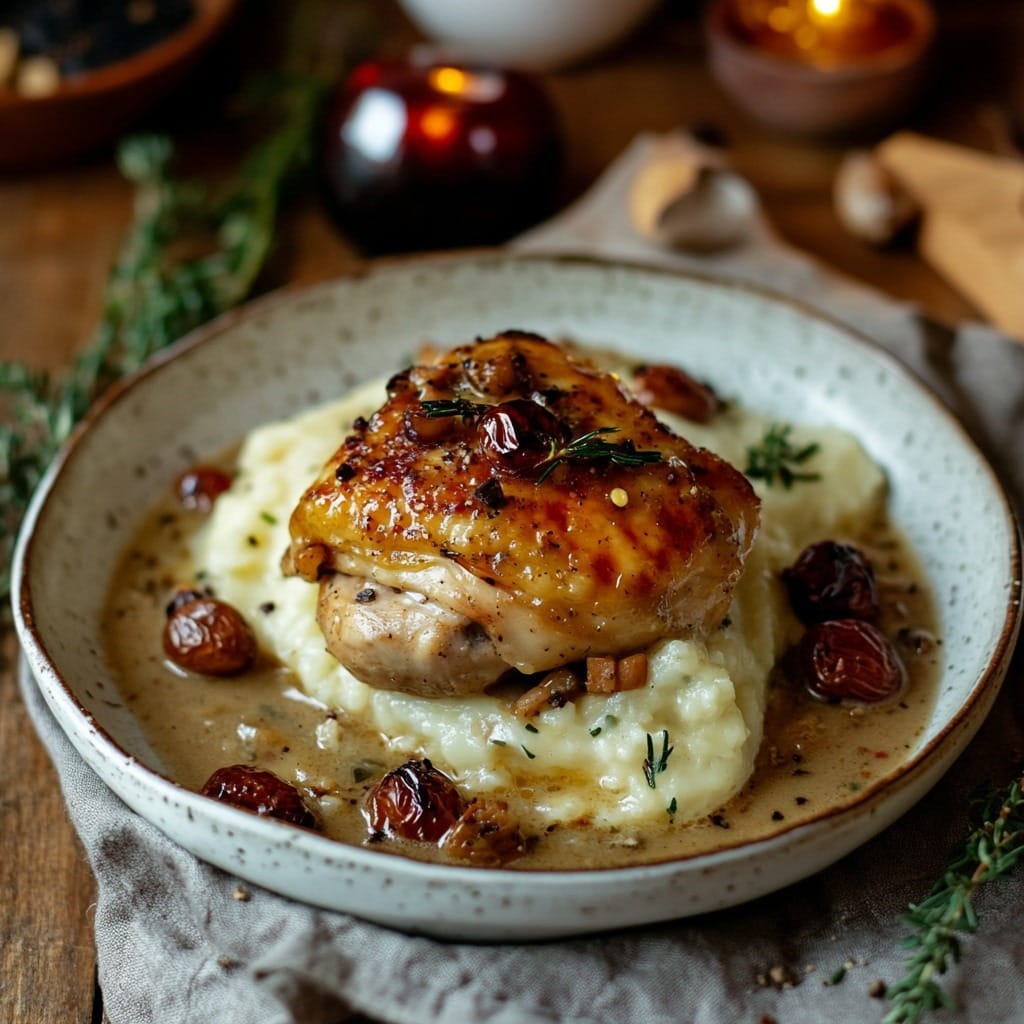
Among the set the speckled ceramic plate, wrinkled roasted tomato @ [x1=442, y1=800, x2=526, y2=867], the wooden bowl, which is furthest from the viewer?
the wooden bowl

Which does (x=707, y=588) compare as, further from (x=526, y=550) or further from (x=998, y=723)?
(x=998, y=723)

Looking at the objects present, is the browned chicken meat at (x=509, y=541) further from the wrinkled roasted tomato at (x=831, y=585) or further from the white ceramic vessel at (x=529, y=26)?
the white ceramic vessel at (x=529, y=26)

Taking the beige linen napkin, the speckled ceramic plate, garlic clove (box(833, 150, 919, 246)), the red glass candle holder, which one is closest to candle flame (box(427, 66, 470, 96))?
the red glass candle holder

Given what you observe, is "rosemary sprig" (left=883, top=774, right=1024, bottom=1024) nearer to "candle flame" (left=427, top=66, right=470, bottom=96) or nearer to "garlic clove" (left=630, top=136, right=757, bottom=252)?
"garlic clove" (left=630, top=136, right=757, bottom=252)

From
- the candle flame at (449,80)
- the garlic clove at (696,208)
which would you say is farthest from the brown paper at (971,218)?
the candle flame at (449,80)

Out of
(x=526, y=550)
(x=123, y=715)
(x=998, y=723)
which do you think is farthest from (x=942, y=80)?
(x=123, y=715)

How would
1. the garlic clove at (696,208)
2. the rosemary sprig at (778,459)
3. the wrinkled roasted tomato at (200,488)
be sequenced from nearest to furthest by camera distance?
the rosemary sprig at (778,459)
the wrinkled roasted tomato at (200,488)
the garlic clove at (696,208)
